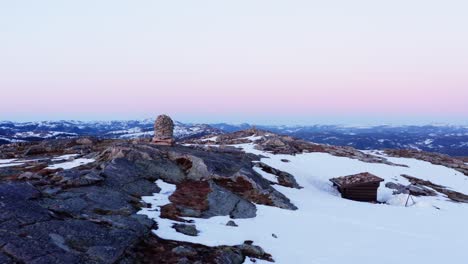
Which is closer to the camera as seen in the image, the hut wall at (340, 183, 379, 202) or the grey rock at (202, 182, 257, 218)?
the grey rock at (202, 182, 257, 218)

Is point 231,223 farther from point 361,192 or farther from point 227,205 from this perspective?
point 361,192

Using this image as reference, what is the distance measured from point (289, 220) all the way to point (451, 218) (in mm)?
16365

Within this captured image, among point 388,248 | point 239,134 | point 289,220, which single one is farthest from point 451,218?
point 239,134

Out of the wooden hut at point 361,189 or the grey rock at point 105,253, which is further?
the wooden hut at point 361,189

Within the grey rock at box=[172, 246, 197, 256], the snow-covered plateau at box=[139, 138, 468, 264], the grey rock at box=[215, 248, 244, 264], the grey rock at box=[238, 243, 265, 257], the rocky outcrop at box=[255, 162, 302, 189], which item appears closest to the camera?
the grey rock at box=[172, 246, 197, 256]

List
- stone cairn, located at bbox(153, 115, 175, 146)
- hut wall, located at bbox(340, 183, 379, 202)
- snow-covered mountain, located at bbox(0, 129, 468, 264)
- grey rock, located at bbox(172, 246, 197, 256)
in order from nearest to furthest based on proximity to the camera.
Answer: snow-covered mountain, located at bbox(0, 129, 468, 264), grey rock, located at bbox(172, 246, 197, 256), hut wall, located at bbox(340, 183, 379, 202), stone cairn, located at bbox(153, 115, 175, 146)

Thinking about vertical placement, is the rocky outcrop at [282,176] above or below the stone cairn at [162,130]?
below

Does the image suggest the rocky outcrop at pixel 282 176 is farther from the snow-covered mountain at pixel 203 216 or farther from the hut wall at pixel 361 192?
the hut wall at pixel 361 192

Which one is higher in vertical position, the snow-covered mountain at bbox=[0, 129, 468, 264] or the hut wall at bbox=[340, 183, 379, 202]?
the snow-covered mountain at bbox=[0, 129, 468, 264]

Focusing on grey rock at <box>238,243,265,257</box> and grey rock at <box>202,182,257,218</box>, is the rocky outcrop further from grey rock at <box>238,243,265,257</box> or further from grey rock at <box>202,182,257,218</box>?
grey rock at <box>238,243,265,257</box>

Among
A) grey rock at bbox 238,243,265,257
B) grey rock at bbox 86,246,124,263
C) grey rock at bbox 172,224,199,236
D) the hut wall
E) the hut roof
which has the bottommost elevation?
the hut wall

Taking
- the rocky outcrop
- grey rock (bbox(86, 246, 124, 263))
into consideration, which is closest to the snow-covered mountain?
grey rock (bbox(86, 246, 124, 263))

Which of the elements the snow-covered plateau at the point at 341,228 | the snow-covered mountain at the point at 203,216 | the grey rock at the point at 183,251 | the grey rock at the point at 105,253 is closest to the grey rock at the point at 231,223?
the snow-covered mountain at the point at 203,216

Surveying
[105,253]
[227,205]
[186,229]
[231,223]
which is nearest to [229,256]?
[186,229]
